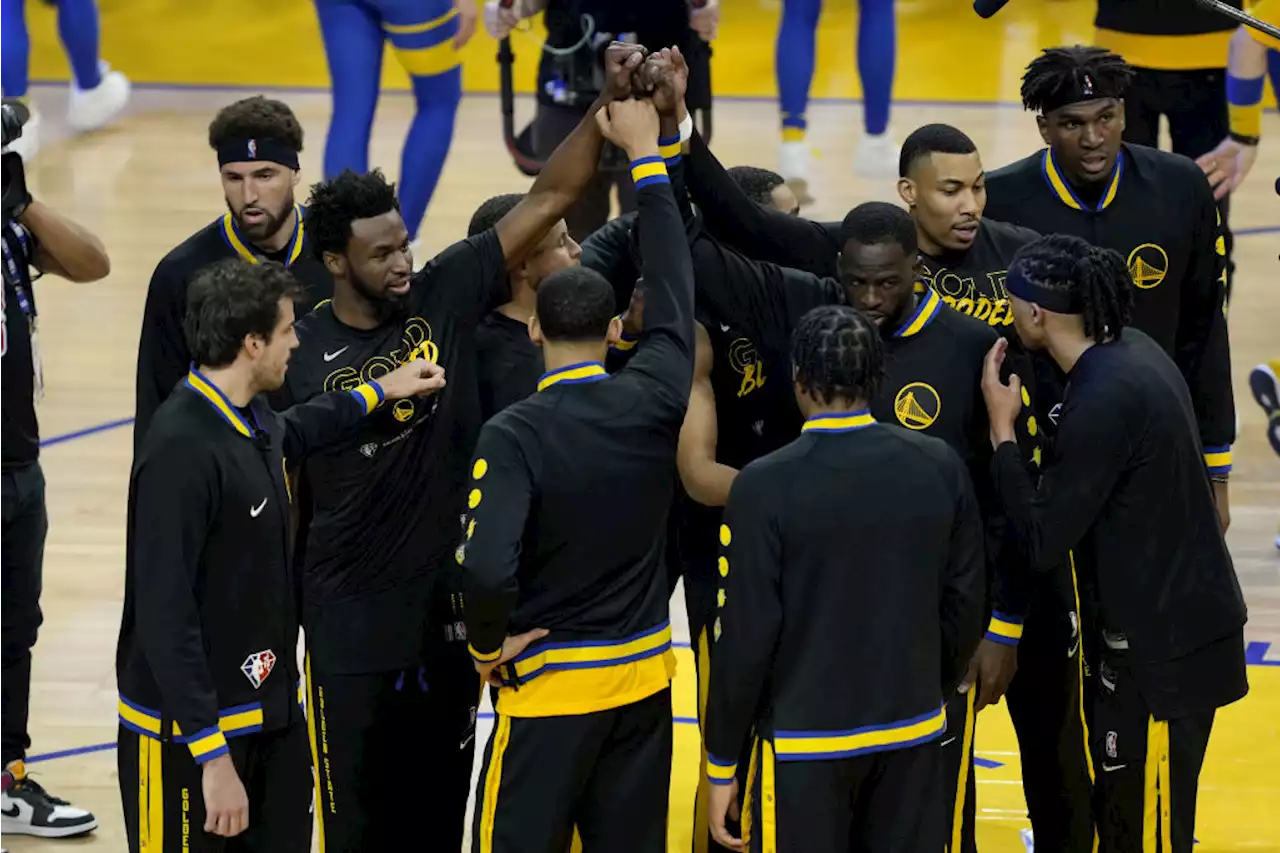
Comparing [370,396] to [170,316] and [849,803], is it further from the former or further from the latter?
[849,803]

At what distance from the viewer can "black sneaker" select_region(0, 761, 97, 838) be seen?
5.09 meters

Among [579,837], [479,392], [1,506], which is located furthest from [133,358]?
[579,837]

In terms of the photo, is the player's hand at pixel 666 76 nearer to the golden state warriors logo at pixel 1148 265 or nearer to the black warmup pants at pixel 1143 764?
the golden state warriors logo at pixel 1148 265

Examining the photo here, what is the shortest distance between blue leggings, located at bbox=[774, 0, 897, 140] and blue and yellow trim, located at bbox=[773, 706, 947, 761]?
274 inches

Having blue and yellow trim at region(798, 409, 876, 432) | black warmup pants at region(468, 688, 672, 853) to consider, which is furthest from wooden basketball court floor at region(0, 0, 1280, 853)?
blue and yellow trim at region(798, 409, 876, 432)

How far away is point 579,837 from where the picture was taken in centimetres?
418

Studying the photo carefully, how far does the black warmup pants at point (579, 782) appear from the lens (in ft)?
12.9

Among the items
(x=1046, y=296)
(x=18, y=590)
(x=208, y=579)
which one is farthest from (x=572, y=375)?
(x=18, y=590)

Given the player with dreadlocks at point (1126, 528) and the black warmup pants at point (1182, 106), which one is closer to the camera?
the player with dreadlocks at point (1126, 528)

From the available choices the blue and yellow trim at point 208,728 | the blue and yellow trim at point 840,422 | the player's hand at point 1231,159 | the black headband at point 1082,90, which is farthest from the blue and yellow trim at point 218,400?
the player's hand at point 1231,159

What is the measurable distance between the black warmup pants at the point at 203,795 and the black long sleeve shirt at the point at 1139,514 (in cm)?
164

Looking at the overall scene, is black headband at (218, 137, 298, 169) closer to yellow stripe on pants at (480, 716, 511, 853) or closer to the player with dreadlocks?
yellow stripe on pants at (480, 716, 511, 853)

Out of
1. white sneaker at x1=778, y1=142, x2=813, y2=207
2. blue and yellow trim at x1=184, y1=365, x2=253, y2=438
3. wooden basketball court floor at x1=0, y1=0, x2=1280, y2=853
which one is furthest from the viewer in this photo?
white sneaker at x1=778, y1=142, x2=813, y2=207

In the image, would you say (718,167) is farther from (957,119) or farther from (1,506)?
(957,119)
